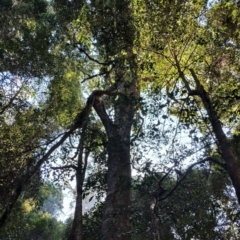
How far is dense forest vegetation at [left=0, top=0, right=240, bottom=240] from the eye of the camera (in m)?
3.75

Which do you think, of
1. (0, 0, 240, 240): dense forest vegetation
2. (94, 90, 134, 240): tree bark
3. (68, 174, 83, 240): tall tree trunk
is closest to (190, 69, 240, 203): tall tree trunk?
(0, 0, 240, 240): dense forest vegetation

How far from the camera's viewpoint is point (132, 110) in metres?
4.42

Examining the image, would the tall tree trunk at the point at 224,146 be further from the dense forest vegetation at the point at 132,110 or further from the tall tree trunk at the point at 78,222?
the tall tree trunk at the point at 78,222

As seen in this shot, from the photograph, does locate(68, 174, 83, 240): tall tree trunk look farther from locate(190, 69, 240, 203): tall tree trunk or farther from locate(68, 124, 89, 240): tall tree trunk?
locate(190, 69, 240, 203): tall tree trunk

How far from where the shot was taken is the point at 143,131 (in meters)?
4.51

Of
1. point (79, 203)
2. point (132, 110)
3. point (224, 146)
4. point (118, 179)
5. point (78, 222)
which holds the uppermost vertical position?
point (132, 110)

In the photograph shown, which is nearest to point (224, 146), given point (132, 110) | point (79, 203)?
point (132, 110)

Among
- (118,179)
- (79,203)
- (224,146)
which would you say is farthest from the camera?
(79,203)

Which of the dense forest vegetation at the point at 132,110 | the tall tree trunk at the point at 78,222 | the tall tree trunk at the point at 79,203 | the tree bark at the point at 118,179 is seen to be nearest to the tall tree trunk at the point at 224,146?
the dense forest vegetation at the point at 132,110

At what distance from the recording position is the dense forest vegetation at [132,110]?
375 centimetres

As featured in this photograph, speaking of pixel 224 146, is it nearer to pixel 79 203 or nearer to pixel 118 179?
pixel 118 179

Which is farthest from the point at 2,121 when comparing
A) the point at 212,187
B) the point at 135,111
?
the point at 212,187

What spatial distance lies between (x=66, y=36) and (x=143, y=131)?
8.66 feet

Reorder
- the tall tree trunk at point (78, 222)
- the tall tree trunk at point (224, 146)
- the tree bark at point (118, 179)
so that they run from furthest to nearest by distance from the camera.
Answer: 1. the tall tree trunk at point (78, 222)
2. the tree bark at point (118, 179)
3. the tall tree trunk at point (224, 146)
